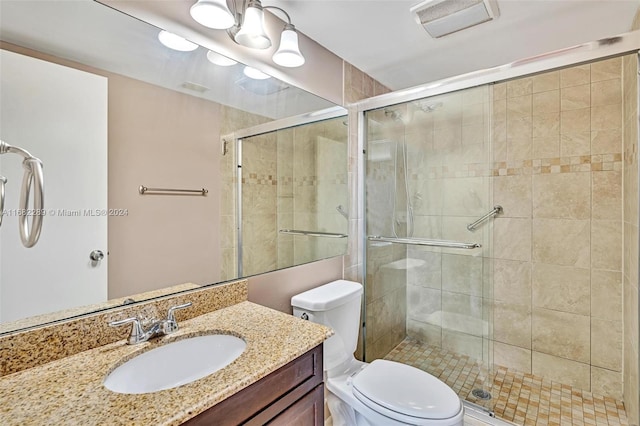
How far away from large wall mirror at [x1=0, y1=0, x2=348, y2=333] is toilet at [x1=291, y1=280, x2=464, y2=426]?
0.36m

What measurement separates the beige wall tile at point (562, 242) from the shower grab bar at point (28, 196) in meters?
2.75

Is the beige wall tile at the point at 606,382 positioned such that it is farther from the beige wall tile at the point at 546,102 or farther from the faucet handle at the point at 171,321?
the faucet handle at the point at 171,321

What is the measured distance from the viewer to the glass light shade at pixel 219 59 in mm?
1309

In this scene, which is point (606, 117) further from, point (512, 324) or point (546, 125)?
point (512, 324)

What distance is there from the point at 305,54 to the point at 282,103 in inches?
15.4

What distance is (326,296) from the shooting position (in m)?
1.64

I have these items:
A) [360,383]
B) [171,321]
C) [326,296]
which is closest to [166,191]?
[171,321]

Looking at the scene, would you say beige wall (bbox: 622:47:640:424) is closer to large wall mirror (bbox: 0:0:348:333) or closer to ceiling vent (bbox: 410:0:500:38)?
ceiling vent (bbox: 410:0:500:38)

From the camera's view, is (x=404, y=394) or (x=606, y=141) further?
(x=606, y=141)

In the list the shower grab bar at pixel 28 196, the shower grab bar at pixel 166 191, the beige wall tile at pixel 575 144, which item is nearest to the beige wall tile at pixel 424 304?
the beige wall tile at pixel 575 144

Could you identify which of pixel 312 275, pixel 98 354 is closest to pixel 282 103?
pixel 312 275

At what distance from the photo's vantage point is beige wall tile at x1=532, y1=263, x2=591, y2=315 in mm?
2090

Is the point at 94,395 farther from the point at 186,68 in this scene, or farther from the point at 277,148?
the point at 277,148

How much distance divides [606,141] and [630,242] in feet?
2.30
